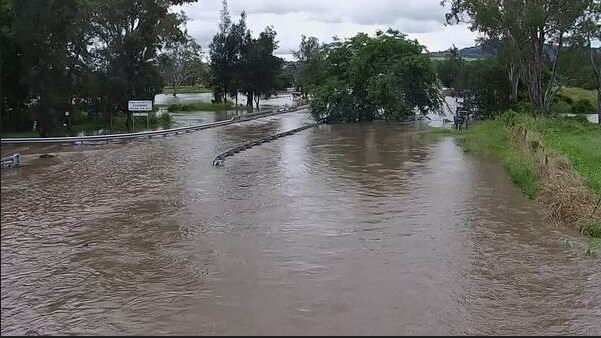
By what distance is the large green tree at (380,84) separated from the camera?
34125 millimetres

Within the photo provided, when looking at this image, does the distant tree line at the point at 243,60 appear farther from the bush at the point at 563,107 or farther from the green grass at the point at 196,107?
the bush at the point at 563,107

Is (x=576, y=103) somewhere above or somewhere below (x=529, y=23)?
below

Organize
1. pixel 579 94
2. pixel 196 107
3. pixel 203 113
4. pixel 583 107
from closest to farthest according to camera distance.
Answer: pixel 203 113
pixel 583 107
pixel 196 107
pixel 579 94

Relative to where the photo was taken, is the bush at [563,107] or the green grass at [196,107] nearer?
the bush at [563,107]

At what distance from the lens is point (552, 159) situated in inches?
572

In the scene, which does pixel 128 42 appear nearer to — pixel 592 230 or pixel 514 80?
pixel 514 80

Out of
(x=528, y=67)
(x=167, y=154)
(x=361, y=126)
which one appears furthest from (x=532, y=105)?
(x=167, y=154)

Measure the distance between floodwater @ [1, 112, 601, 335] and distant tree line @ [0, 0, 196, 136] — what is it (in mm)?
11637

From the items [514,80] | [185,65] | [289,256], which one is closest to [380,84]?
[514,80]

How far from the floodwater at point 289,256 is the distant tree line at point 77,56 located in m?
11.6

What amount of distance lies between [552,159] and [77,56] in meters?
23.4

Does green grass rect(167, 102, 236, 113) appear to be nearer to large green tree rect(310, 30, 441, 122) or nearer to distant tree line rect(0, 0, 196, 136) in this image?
distant tree line rect(0, 0, 196, 136)

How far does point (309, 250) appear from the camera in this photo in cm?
908

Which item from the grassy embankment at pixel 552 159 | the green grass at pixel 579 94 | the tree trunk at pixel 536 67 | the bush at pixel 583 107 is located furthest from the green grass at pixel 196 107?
the tree trunk at pixel 536 67
